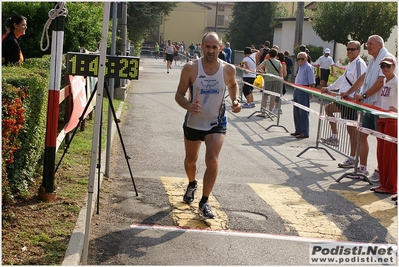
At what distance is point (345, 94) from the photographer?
35.7 feet

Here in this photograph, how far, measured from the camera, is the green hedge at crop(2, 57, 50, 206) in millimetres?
6008

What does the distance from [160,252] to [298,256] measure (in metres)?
1.27

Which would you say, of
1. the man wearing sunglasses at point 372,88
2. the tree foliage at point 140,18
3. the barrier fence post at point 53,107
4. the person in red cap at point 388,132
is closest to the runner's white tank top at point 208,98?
the barrier fence post at point 53,107

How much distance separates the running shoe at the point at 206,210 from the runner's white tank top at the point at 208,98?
0.85m

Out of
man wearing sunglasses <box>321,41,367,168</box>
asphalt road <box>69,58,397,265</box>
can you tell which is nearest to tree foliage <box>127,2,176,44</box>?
asphalt road <box>69,58,397,265</box>

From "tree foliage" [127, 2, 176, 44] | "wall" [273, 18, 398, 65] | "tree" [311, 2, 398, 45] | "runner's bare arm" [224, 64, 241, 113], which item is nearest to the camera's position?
"runner's bare arm" [224, 64, 241, 113]

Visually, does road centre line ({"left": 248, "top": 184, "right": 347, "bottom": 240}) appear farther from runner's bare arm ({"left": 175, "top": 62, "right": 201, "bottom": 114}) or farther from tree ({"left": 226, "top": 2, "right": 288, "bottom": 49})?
tree ({"left": 226, "top": 2, "right": 288, "bottom": 49})

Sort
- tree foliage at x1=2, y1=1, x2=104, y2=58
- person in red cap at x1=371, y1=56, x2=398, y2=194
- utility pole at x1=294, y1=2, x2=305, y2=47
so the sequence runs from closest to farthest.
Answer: person in red cap at x1=371, y1=56, x2=398, y2=194
tree foliage at x1=2, y1=1, x2=104, y2=58
utility pole at x1=294, y1=2, x2=305, y2=47

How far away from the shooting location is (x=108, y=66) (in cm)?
727

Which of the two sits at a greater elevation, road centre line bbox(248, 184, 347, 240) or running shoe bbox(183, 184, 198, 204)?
running shoe bbox(183, 184, 198, 204)

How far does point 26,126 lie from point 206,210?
2109 mm

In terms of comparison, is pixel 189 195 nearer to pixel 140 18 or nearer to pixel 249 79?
pixel 249 79

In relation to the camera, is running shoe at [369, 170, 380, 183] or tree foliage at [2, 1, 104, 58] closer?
running shoe at [369, 170, 380, 183]

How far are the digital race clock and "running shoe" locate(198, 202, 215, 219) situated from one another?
1.59m
